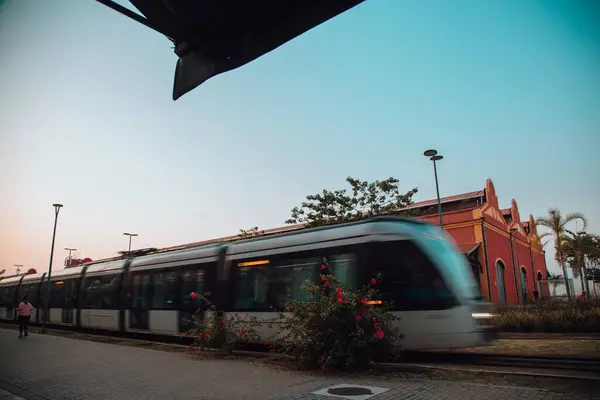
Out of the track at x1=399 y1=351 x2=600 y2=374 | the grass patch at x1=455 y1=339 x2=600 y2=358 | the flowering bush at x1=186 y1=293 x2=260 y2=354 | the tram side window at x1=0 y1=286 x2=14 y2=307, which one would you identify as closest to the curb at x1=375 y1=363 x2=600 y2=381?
the track at x1=399 y1=351 x2=600 y2=374

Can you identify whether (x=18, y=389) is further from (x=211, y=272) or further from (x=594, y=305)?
(x=594, y=305)

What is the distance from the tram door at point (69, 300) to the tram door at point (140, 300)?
19.5 feet

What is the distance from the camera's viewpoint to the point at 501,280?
29.5 m

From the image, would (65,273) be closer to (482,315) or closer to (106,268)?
(106,268)

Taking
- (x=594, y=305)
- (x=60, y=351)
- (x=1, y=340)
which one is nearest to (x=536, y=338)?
(x=594, y=305)

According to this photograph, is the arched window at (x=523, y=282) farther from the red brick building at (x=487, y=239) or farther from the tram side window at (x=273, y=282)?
the tram side window at (x=273, y=282)

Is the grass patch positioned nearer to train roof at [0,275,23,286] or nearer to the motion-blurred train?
the motion-blurred train

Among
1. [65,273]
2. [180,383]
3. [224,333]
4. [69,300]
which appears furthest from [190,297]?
[65,273]

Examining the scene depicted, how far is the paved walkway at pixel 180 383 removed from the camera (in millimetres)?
5766

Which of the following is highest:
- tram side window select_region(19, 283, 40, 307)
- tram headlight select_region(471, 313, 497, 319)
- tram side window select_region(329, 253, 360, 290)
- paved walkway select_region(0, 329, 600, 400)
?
tram side window select_region(329, 253, 360, 290)

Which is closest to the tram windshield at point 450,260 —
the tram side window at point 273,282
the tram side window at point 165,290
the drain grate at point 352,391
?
the tram side window at point 273,282

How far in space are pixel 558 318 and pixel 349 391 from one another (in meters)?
11.6

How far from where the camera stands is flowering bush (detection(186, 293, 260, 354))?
10500 mm

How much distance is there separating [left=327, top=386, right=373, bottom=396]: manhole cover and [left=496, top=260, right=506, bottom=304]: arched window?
2595 cm
